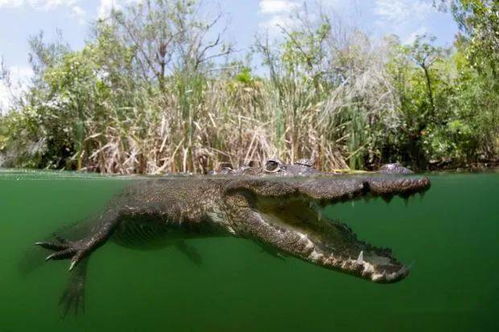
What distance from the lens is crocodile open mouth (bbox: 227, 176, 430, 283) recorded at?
426cm

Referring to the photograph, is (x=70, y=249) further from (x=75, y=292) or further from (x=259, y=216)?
(x=259, y=216)

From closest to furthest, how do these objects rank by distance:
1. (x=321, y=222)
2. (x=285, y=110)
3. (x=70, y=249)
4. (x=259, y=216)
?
1. (x=321, y=222)
2. (x=259, y=216)
3. (x=70, y=249)
4. (x=285, y=110)

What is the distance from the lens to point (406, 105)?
15.3 metres

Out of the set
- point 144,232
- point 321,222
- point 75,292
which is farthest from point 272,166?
point 75,292

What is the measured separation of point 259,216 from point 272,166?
671 mm

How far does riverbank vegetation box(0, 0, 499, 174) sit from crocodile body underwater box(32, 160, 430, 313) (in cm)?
470

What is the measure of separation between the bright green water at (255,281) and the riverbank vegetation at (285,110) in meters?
1.27

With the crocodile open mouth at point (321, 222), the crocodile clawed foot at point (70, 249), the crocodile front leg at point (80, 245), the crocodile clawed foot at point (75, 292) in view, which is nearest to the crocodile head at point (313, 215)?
the crocodile open mouth at point (321, 222)

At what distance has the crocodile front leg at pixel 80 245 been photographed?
5887 millimetres

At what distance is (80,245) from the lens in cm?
608

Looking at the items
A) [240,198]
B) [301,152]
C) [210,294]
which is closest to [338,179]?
[240,198]

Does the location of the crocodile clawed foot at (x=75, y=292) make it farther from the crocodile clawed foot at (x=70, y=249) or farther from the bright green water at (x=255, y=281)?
the bright green water at (x=255, y=281)

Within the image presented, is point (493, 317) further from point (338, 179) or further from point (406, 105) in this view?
point (338, 179)

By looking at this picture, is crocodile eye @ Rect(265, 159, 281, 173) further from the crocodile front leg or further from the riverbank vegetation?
the riverbank vegetation
